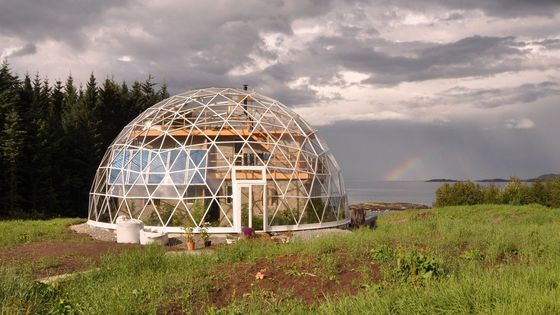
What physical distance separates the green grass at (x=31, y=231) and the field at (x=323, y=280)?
4984mm

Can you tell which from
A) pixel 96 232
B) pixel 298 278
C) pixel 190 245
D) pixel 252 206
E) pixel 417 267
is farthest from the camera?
pixel 96 232

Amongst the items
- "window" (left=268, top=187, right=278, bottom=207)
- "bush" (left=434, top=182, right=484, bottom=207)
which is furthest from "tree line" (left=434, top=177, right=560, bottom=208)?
"window" (left=268, top=187, right=278, bottom=207)

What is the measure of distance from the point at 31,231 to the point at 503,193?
2760cm

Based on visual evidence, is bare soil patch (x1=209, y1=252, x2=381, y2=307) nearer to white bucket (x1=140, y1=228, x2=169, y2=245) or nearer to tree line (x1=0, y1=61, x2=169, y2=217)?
white bucket (x1=140, y1=228, x2=169, y2=245)

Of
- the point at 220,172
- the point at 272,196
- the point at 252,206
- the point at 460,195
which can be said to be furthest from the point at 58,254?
the point at 460,195

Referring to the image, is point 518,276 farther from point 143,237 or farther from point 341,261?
point 143,237

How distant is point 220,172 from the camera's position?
728 inches

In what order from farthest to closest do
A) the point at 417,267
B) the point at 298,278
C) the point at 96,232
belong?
1. the point at 96,232
2. the point at 298,278
3. the point at 417,267

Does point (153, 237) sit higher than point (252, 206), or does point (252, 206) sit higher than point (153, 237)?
point (252, 206)

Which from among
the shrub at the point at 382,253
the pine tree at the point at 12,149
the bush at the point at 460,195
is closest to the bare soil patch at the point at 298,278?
the shrub at the point at 382,253

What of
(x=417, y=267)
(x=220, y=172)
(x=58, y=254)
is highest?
(x=220, y=172)

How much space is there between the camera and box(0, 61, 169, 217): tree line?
26484 millimetres

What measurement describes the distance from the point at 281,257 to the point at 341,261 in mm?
1345

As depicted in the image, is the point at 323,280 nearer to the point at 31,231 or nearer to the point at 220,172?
the point at 220,172
